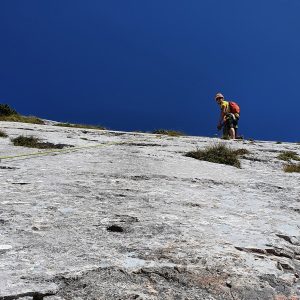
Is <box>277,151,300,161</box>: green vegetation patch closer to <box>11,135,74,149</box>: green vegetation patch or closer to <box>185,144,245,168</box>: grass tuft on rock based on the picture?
<box>185,144,245,168</box>: grass tuft on rock

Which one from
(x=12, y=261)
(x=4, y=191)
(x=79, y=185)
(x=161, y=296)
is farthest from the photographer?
(x=79, y=185)

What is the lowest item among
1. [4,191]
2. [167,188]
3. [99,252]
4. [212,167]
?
[99,252]

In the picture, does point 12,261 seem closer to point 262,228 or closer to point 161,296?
point 161,296

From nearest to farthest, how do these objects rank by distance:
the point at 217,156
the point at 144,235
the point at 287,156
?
1. the point at 144,235
2. the point at 217,156
3. the point at 287,156

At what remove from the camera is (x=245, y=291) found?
328cm

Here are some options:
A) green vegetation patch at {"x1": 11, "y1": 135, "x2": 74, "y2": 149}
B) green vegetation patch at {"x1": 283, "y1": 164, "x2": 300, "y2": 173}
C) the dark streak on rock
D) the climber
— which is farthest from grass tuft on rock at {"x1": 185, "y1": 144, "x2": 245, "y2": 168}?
the climber

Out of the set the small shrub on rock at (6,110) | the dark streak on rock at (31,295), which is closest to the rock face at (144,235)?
the dark streak on rock at (31,295)

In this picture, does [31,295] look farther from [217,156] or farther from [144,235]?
[217,156]

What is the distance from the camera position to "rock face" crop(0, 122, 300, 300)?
3262mm

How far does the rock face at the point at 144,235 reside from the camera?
326 centimetres

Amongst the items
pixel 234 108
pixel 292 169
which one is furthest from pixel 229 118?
pixel 292 169

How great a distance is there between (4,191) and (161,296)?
3.60 m

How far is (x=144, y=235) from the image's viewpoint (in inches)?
172

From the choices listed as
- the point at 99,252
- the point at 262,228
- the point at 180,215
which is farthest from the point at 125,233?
the point at 262,228
